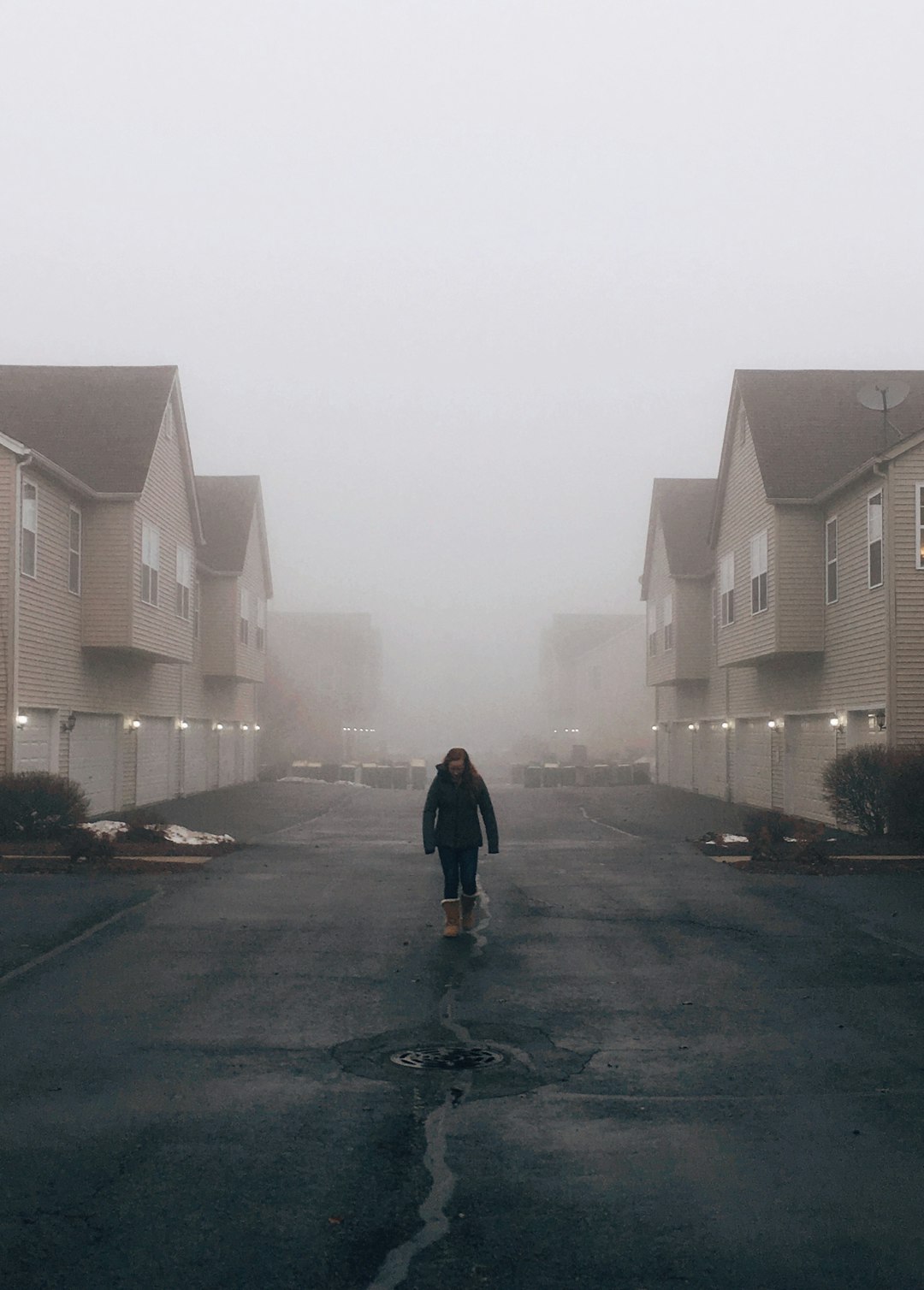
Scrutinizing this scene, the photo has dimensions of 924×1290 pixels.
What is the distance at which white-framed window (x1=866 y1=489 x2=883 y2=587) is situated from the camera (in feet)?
72.4

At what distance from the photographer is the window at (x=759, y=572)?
27375mm

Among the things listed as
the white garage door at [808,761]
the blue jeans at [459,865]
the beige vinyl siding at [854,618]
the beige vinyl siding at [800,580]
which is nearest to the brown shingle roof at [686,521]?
the white garage door at [808,761]

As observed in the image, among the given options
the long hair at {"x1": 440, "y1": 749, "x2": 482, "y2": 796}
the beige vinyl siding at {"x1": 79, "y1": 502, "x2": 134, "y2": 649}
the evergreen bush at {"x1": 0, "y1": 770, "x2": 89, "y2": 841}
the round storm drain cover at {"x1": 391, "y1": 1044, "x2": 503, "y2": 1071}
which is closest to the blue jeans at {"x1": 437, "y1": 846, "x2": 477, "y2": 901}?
the long hair at {"x1": 440, "y1": 749, "x2": 482, "y2": 796}

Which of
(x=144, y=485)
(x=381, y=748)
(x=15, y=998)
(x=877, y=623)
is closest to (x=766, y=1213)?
(x=15, y=998)

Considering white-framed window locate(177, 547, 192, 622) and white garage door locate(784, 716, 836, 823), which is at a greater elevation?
white-framed window locate(177, 547, 192, 622)

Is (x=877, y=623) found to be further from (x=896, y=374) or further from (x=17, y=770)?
(x=17, y=770)

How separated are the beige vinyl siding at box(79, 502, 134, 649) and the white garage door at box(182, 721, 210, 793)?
9.21 meters

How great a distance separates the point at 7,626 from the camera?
70.5 feet

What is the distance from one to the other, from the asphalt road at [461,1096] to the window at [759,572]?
48.2ft

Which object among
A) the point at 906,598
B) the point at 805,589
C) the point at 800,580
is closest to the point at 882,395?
the point at 800,580

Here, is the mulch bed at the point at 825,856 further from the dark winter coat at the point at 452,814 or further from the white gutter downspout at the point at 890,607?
the dark winter coat at the point at 452,814

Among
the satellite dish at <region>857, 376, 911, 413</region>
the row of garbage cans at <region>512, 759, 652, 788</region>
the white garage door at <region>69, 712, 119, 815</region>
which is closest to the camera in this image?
the satellite dish at <region>857, 376, 911, 413</region>

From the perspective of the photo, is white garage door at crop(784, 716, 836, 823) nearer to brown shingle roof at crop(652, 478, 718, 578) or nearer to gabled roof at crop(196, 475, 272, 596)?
brown shingle roof at crop(652, 478, 718, 578)

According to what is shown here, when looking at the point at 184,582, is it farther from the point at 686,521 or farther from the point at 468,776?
the point at 468,776
